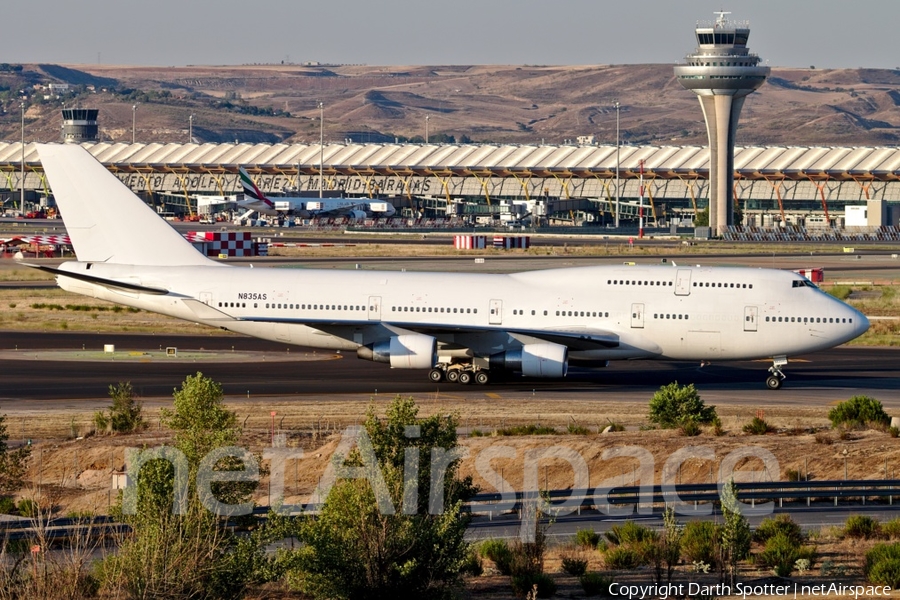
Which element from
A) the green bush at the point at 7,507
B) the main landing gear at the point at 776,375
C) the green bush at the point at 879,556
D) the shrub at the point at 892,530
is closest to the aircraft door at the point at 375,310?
the main landing gear at the point at 776,375

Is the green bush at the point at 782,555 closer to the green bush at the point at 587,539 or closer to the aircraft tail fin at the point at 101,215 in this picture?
the green bush at the point at 587,539

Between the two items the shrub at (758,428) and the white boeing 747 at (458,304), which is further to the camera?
the white boeing 747 at (458,304)

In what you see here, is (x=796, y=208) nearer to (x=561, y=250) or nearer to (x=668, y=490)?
(x=561, y=250)

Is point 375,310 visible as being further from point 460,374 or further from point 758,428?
point 758,428

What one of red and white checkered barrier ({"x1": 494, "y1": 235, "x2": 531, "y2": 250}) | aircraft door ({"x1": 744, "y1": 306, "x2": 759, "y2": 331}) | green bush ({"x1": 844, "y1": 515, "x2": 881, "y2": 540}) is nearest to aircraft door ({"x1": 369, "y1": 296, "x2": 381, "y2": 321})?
aircraft door ({"x1": 744, "y1": 306, "x2": 759, "y2": 331})

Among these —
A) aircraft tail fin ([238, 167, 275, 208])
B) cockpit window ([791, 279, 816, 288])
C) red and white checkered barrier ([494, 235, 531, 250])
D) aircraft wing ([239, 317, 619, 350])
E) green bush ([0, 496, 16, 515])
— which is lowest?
green bush ([0, 496, 16, 515])

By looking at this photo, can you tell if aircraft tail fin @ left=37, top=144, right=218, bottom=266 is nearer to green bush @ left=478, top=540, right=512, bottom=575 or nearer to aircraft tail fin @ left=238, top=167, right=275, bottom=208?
green bush @ left=478, top=540, right=512, bottom=575

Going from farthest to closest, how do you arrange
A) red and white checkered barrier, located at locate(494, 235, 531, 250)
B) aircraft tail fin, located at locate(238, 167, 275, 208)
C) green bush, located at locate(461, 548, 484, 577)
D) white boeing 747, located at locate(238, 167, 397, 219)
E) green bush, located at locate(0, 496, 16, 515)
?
white boeing 747, located at locate(238, 167, 397, 219), aircraft tail fin, located at locate(238, 167, 275, 208), red and white checkered barrier, located at locate(494, 235, 531, 250), green bush, located at locate(0, 496, 16, 515), green bush, located at locate(461, 548, 484, 577)
